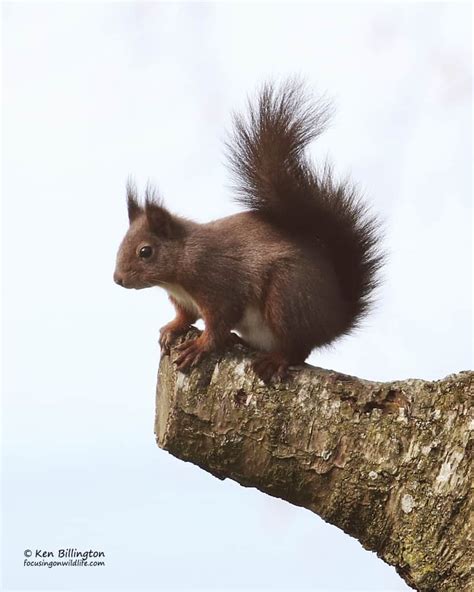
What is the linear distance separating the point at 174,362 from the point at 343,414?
0.57 metres

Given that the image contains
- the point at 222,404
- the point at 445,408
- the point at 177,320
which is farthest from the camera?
the point at 177,320

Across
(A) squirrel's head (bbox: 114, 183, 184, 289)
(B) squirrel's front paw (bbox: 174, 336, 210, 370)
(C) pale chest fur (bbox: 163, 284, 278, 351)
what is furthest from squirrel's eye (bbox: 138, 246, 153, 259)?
(B) squirrel's front paw (bbox: 174, 336, 210, 370)

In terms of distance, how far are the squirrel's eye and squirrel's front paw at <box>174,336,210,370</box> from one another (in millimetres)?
371

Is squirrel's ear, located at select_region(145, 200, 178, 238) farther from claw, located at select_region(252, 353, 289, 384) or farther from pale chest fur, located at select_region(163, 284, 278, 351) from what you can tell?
claw, located at select_region(252, 353, 289, 384)

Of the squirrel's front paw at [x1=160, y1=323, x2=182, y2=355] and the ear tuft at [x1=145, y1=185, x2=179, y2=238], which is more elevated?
the ear tuft at [x1=145, y1=185, x2=179, y2=238]

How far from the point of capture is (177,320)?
3168 millimetres

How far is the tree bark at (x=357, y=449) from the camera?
2373 millimetres

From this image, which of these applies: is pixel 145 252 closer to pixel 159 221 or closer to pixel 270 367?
pixel 159 221

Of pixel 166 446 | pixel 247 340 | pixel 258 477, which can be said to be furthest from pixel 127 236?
pixel 258 477

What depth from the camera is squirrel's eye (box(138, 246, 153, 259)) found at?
3053mm

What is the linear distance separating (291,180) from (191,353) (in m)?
0.65

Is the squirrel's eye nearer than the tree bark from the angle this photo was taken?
No

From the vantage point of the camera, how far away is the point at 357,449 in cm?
245

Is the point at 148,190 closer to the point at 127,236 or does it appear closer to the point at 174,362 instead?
the point at 127,236
